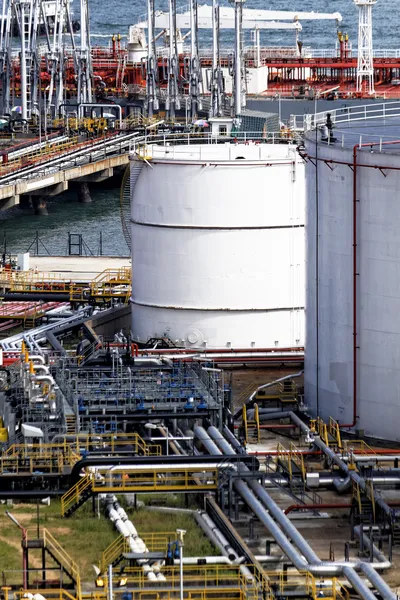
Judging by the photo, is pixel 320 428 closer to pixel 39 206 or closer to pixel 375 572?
pixel 375 572

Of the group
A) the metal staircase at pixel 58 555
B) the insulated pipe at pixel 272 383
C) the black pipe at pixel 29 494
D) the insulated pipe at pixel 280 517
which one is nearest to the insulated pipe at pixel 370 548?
the insulated pipe at pixel 280 517

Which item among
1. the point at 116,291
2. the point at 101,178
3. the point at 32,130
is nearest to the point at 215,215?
the point at 116,291

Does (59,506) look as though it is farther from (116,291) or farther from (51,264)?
(51,264)

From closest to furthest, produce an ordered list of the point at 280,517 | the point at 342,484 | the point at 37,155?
1. the point at 280,517
2. the point at 342,484
3. the point at 37,155

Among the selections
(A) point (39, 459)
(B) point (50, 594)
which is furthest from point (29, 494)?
(B) point (50, 594)

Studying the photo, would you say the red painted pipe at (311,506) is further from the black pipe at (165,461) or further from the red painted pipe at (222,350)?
the red painted pipe at (222,350)

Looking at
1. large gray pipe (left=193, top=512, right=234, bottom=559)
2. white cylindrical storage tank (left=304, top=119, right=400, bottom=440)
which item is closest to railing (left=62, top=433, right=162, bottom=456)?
large gray pipe (left=193, top=512, right=234, bottom=559)
